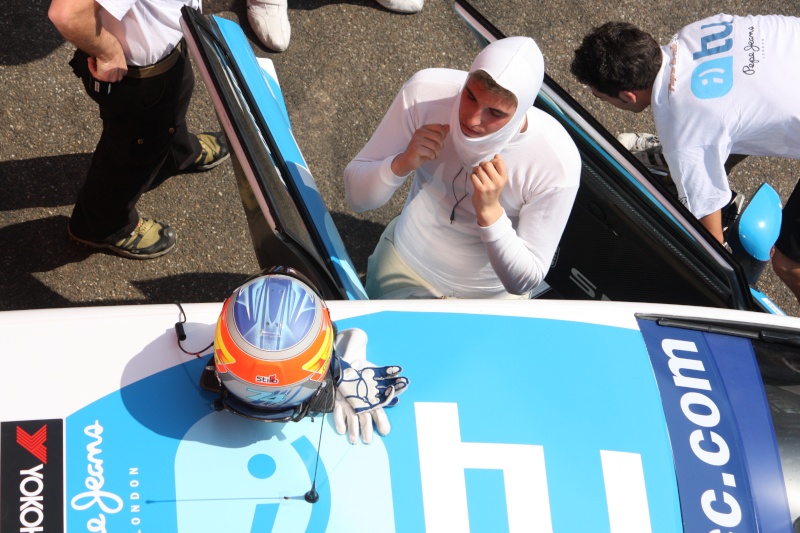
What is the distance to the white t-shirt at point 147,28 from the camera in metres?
2.73

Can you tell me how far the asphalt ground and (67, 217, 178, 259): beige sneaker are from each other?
66 mm

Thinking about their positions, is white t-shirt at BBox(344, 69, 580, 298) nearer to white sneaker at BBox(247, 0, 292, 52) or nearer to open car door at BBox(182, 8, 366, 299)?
open car door at BBox(182, 8, 366, 299)

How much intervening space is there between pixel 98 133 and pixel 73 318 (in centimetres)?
215

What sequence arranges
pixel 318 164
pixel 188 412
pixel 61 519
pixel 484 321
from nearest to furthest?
1. pixel 61 519
2. pixel 188 412
3. pixel 484 321
4. pixel 318 164

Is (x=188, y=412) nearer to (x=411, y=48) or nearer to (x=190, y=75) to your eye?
(x=190, y=75)

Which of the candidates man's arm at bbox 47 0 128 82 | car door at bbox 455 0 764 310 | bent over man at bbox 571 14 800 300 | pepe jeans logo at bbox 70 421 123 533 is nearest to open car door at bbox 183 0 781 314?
car door at bbox 455 0 764 310

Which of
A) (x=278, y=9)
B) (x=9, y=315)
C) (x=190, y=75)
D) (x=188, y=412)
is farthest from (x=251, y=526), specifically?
(x=278, y=9)

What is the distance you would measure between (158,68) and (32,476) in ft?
5.40

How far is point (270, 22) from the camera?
420cm

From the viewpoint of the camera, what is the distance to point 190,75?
316 cm

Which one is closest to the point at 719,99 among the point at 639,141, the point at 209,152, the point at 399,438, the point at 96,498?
the point at 639,141

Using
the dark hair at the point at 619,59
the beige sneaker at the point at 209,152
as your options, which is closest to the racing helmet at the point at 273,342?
the dark hair at the point at 619,59

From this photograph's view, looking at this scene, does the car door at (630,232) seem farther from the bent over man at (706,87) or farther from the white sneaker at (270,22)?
the white sneaker at (270,22)

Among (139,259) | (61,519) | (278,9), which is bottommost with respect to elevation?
(139,259)
